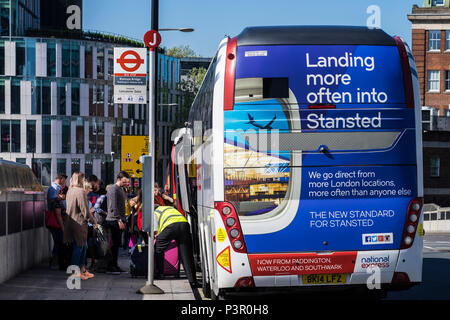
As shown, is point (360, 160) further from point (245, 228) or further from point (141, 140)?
point (141, 140)

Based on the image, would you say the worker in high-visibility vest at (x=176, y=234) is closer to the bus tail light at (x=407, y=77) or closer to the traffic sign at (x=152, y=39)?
the traffic sign at (x=152, y=39)

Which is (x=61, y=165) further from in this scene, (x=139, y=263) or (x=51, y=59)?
(x=139, y=263)

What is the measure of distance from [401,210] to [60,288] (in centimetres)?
574

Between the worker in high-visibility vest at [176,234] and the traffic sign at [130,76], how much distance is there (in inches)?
94.7

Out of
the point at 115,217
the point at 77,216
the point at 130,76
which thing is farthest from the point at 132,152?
the point at 77,216

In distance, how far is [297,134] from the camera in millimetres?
9758

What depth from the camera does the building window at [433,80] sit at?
217 feet

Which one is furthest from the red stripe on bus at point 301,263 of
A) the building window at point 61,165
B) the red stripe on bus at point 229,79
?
the building window at point 61,165

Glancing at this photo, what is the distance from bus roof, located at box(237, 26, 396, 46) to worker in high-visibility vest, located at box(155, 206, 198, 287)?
15.6 feet

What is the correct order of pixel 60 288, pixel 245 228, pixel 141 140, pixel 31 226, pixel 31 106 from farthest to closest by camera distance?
pixel 31 106 → pixel 141 140 → pixel 31 226 → pixel 60 288 → pixel 245 228

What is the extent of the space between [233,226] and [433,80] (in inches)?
2340

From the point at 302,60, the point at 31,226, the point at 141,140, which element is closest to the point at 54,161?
the point at 141,140

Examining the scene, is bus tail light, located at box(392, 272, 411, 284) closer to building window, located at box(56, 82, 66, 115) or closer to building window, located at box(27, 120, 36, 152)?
building window, located at box(27, 120, 36, 152)

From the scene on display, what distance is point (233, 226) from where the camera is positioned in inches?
381
